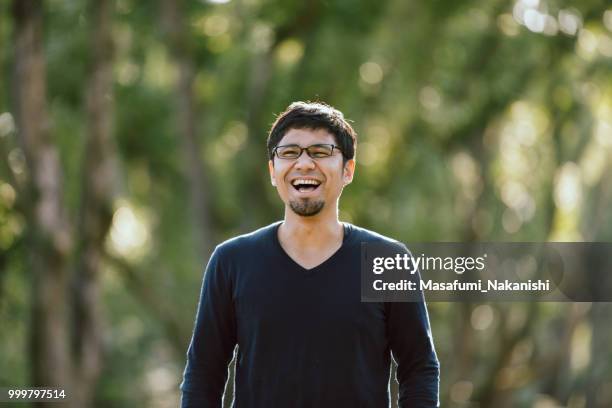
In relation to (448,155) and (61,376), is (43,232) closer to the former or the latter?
(61,376)

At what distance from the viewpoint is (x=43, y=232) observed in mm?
9922

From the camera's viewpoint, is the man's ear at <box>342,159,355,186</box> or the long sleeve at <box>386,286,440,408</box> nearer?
the long sleeve at <box>386,286,440,408</box>

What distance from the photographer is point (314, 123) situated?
10.3 ft

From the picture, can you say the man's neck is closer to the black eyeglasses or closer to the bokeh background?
the black eyeglasses

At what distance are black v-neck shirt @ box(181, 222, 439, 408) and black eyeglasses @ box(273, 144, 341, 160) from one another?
0.24 meters

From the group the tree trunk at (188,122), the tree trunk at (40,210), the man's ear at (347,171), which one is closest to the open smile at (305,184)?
the man's ear at (347,171)

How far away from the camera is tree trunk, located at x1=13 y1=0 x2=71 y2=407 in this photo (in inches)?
389

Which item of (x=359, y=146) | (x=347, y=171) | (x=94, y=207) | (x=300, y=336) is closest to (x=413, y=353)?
(x=300, y=336)

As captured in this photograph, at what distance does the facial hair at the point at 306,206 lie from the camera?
3.08 m

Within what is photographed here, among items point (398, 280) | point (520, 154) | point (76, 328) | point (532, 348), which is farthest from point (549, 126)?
point (398, 280)

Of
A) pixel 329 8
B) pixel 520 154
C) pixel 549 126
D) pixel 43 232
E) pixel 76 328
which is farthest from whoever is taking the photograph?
pixel 520 154

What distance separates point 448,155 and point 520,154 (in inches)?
54.7

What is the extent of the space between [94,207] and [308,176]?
8.61 metres

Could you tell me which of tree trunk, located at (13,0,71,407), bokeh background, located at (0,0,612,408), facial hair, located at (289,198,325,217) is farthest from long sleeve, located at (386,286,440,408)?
bokeh background, located at (0,0,612,408)
